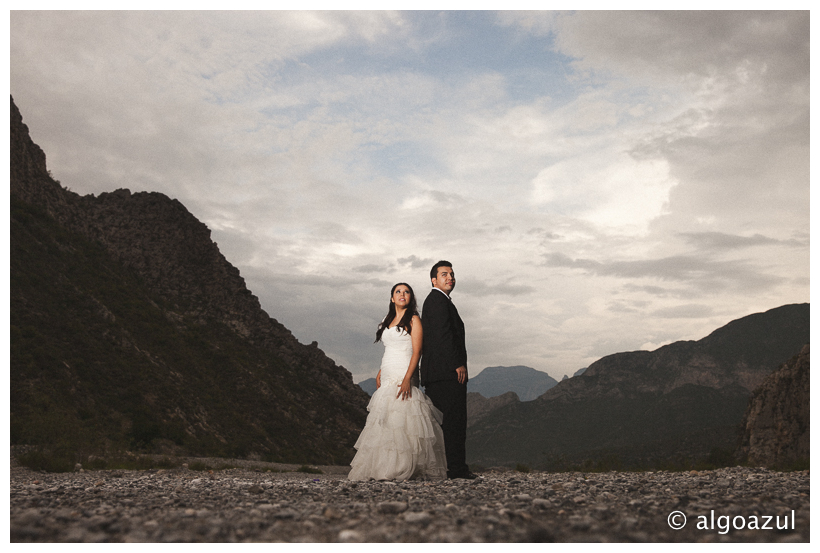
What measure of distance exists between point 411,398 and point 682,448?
222 ft

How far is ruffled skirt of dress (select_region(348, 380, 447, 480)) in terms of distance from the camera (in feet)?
27.2

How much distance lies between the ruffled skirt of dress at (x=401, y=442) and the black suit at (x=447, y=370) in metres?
0.17

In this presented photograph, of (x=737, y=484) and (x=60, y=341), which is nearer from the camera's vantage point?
(x=737, y=484)

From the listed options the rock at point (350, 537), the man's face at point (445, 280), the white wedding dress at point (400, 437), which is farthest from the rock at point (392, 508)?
the man's face at point (445, 280)

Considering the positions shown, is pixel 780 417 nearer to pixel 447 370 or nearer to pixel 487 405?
pixel 447 370

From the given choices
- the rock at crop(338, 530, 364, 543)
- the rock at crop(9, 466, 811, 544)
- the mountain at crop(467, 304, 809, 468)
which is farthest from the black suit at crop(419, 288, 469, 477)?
the mountain at crop(467, 304, 809, 468)

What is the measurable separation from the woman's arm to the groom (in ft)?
0.48

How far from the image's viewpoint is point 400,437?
330 inches

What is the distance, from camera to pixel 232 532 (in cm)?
363

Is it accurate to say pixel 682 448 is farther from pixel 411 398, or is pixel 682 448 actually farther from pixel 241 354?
pixel 411 398

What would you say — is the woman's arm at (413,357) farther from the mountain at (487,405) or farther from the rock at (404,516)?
the mountain at (487,405)

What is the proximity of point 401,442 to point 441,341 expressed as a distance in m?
1.84

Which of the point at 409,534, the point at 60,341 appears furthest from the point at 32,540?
the point at 60,341

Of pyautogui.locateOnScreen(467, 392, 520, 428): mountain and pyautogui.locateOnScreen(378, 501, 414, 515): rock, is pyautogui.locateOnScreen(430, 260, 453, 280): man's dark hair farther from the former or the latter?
pyautogui.locateOnScreen(467, 392, 520, 428): mountain
